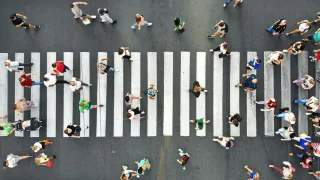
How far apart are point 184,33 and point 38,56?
7.21m

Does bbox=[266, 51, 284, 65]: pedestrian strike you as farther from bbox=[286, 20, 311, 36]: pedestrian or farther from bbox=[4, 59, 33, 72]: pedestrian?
bbox=[4, 59, 33, 72]: pedestrian

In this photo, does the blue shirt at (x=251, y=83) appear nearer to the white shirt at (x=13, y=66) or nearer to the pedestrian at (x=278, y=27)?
the pedestrian at (x=278, y=27)

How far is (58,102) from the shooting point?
11594mm

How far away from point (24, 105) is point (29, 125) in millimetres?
967

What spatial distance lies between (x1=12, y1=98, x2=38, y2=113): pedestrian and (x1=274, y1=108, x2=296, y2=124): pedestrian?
1151cm

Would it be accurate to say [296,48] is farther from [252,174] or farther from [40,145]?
[40,145]

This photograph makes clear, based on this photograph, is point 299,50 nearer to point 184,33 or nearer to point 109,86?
point 184,33

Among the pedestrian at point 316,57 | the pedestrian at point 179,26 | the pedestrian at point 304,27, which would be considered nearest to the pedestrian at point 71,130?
the pedestrian at point 179,26

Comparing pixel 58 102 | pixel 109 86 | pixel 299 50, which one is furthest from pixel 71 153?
pixel 299 50

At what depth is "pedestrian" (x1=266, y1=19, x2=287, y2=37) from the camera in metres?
10.4

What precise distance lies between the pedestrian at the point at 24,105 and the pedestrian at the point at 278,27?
38.3 ft

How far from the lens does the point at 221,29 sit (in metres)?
10.8

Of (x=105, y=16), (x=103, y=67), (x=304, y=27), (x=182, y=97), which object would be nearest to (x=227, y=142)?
(x=182, y=97)

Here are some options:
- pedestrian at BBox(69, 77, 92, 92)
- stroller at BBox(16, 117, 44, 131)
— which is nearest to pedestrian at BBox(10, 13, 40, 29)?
pedestrian at BBox(69, 77, 92, 92)
